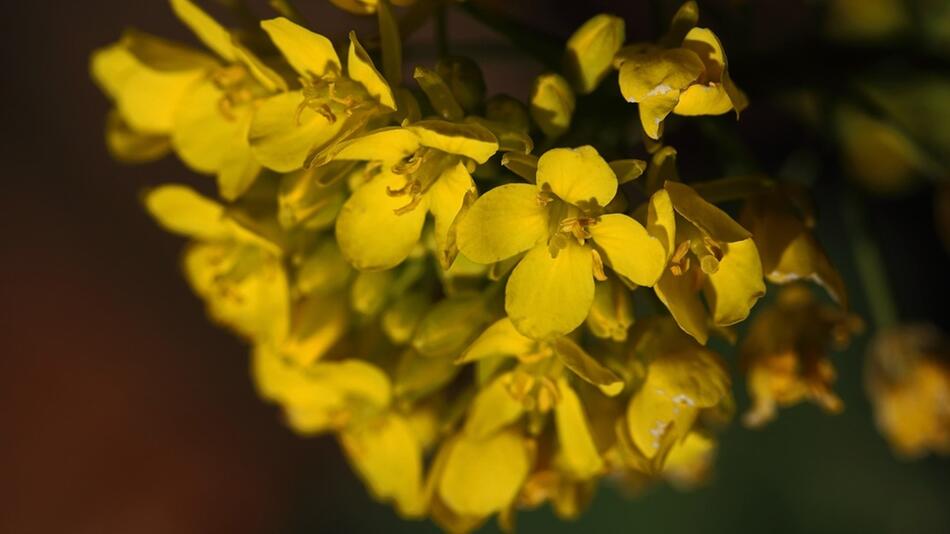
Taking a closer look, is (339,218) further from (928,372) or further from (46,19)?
(46,19)

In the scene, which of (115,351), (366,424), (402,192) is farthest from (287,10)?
(115,351)

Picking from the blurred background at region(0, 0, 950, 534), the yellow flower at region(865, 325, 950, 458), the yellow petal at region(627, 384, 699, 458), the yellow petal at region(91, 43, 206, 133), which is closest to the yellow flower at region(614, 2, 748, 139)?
the yellow petal at region(627, 384, 699, 458)

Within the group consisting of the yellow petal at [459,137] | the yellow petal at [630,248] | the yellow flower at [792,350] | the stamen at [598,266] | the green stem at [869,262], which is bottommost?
the green stem at [869,262]

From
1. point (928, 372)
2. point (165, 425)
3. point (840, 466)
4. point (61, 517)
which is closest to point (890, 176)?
point (928, 372)

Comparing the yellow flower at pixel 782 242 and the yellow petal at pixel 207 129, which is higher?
the yellow petal at pixel 207 129

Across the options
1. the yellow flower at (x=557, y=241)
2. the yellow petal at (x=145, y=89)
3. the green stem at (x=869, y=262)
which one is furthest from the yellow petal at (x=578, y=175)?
the green stem at (x=869, y=262)

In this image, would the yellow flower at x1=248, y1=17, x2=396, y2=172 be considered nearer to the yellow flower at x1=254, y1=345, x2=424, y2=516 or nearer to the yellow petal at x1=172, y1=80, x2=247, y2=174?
the yellow petal at x1=172, y1=80, x2=247, y2=174

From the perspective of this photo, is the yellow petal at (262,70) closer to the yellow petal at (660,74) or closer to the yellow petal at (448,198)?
the yellow petal at (448,198)
